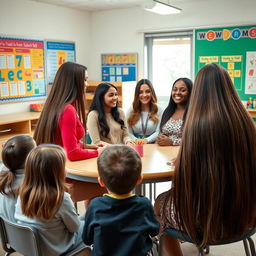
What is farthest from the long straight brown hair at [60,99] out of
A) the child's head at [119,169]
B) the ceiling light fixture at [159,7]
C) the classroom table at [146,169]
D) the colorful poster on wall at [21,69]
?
the colorful poster on wall at [21,69]

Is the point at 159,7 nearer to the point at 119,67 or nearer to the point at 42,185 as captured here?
the point at 119,67

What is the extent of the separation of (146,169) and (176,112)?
3.64 feet

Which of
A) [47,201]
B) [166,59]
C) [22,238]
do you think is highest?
[166,59]

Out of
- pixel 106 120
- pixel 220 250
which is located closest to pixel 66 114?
pixel 106 120

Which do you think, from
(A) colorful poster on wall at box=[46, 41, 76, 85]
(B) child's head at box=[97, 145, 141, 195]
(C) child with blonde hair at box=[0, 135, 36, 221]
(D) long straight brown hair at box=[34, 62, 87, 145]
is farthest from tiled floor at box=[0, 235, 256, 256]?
(A) colorful poster on wall at box=[46, 41, 76, 85]

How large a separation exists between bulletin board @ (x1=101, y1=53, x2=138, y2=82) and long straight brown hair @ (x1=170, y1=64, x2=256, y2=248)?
4.24 meters

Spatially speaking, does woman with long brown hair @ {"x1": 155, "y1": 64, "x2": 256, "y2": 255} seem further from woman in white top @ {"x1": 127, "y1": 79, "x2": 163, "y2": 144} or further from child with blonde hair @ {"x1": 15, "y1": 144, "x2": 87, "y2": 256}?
woman in white top @ {"x1": 127, "y1": 79, "x2": 163, "y2": 144}

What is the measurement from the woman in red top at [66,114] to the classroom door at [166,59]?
11.1 feet

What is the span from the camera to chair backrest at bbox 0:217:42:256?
1456mm

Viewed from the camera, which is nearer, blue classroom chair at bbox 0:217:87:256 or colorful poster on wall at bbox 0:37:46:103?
blue classroom chair at bbox 0:217:87:256

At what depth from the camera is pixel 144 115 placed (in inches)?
130

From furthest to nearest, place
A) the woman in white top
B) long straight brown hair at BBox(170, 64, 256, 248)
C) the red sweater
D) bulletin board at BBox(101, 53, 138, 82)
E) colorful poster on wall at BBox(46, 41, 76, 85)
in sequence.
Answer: bulletin board at BBox(101, 53, 138, 82), colorful poster on wall at BBox(46, 41, 76, 85), the woman in white top, the red sweater, long straight brown hair at BBox(170, 64, 256, 248)

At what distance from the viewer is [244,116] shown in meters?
1.46

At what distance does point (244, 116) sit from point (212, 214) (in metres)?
0.46
